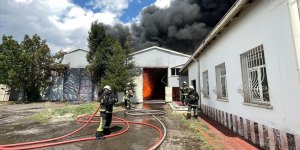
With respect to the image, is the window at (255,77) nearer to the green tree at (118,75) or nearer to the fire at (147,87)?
the green tree at (118,75)

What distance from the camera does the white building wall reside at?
3.64 m

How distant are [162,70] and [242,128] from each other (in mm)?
16180

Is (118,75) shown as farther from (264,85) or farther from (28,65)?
(264,85)

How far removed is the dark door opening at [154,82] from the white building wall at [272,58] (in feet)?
47.2

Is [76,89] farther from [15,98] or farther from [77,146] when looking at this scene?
[77,146]

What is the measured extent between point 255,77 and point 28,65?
2055 centimetres

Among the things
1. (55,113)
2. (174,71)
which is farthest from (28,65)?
(174,71)

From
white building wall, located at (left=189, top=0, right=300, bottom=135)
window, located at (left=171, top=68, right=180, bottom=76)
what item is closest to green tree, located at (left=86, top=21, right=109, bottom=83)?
window, located at (left=171, top=68, right=180, bottom=76)

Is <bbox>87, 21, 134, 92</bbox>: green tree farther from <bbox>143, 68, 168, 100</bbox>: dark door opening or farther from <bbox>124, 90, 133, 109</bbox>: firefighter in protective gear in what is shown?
<bbox>143, 68, 168, 100</bbox>: dark door opening

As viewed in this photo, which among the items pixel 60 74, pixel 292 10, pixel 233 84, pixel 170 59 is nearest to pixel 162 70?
pixel 170 59

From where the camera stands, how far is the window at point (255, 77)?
16.1ft

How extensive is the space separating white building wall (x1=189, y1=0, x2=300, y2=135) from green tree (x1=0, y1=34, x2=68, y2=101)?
63.3ft

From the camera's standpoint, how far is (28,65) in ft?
63.5

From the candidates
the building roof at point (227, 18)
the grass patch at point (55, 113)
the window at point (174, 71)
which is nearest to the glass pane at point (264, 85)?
the building roof at point (227, 18)
